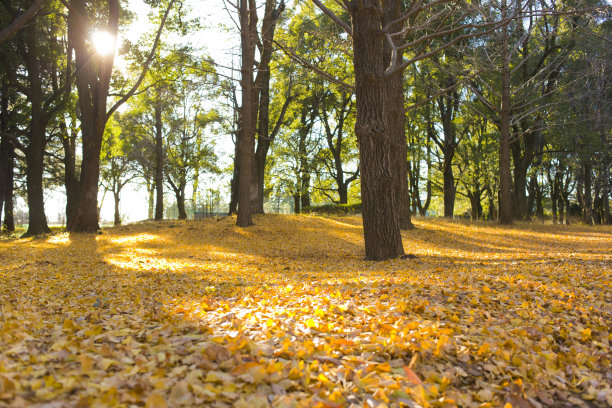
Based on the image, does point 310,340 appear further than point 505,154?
No

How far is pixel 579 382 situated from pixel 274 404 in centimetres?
198

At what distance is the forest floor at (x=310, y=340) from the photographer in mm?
Answer: 2053

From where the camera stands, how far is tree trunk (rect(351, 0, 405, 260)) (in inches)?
278

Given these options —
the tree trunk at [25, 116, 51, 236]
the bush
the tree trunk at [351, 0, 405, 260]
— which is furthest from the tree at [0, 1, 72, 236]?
the tree trunk at [351, 0, 405, 260]

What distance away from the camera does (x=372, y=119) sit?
280 inches

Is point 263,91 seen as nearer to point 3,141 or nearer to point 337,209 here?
point 337,209

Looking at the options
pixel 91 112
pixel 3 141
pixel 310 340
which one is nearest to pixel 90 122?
pixel 91 112

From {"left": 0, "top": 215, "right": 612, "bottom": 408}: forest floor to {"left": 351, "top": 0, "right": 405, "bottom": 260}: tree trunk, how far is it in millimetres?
1439

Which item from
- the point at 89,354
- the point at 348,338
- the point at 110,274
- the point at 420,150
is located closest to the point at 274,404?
the point at 348,338

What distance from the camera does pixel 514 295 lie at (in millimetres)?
3977

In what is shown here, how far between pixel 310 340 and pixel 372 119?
5.18m

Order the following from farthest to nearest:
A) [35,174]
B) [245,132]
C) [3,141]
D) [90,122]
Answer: [3,141], [35,174], [90,122], [245,132]

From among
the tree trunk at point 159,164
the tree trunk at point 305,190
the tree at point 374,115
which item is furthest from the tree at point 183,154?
the tree at point 374,115

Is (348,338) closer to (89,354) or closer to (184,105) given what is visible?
(89,354)
